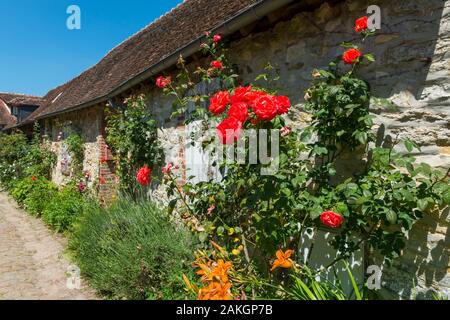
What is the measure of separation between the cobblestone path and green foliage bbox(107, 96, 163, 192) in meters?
1.73

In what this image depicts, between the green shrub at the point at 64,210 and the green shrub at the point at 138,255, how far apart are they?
2282mm

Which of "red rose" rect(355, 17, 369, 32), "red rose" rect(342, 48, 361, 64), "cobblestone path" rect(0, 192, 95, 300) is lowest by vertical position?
"cobblestone path" rect(0, 192, 95, 300)

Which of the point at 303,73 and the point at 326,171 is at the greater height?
the point at 303,73

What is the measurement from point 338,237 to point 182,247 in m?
1.79

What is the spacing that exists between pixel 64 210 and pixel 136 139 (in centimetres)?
284

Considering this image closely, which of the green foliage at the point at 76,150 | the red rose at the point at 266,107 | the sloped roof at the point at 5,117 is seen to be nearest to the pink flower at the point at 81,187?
the green foliage at the point at 76,150

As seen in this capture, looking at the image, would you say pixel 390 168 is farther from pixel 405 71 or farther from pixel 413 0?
pixel 413 0

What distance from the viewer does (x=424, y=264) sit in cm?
220

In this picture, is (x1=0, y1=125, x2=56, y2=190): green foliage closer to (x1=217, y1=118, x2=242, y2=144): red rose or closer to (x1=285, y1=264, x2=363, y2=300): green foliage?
(x1=217, y1=118, x2=242, y2=144): red rose

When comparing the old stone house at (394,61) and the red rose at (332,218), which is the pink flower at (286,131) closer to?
the old stone house at (394,61)

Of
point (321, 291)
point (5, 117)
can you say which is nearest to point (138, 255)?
point (321, 291)

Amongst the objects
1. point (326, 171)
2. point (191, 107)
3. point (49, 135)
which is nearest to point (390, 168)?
point (326, 171)

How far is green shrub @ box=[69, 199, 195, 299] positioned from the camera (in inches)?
140

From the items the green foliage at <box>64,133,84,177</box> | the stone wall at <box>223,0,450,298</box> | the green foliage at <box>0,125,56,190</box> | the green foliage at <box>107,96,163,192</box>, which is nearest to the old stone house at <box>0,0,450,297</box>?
the stone wall at <box>223,0,450,298</box>
